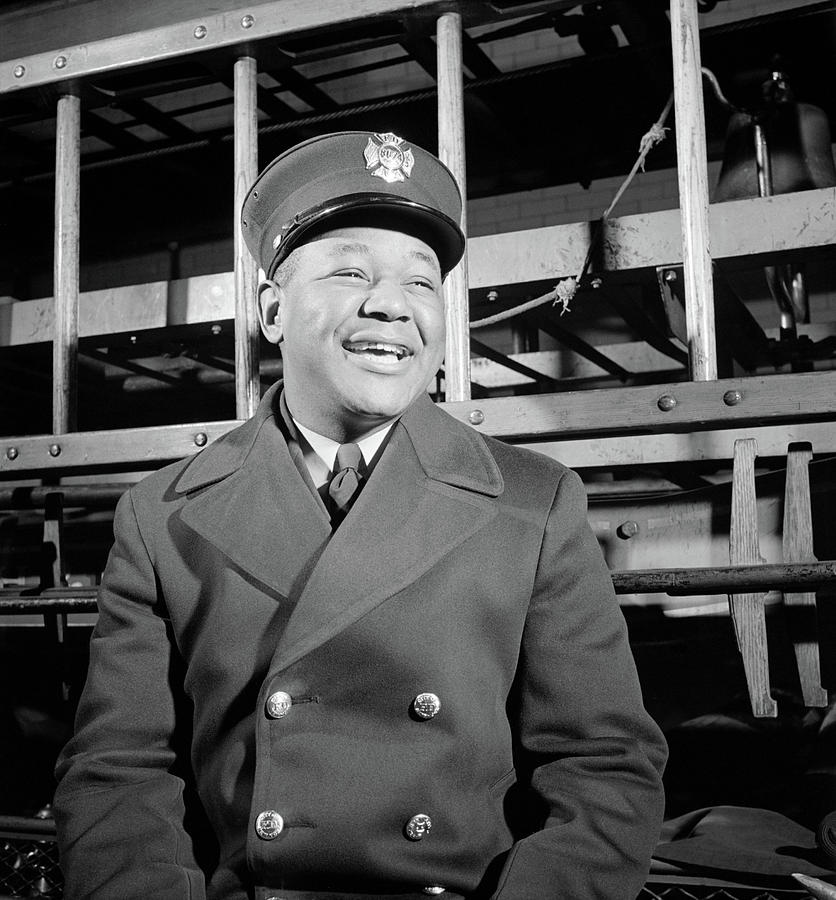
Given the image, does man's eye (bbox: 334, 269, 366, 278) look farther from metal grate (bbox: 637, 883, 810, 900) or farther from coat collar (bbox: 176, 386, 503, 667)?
metal grate (bbox: 637, 883, 810, 900)

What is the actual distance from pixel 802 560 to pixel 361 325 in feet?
3.58

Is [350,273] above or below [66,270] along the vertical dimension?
below

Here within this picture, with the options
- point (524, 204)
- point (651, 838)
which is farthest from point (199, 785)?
point (524, 204)

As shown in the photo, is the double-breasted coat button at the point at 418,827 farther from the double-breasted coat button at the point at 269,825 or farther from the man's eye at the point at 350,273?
the man's eye at the point at 350,273

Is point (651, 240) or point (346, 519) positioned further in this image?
point (651, 240)

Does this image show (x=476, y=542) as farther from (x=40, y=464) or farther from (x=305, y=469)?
(x=40, y=464)

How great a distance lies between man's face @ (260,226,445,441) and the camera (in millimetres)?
1516

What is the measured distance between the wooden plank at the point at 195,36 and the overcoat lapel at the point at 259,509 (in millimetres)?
1154

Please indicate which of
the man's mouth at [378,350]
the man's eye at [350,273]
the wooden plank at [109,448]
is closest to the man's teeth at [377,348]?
the man's mouth at [378,350]

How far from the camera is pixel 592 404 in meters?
2.01

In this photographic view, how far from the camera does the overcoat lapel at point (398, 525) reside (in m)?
1.39

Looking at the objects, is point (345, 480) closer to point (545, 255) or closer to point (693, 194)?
point (693, 194)

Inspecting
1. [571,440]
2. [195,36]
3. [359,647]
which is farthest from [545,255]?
[359,647]

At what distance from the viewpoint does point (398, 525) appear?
147 centimetres
